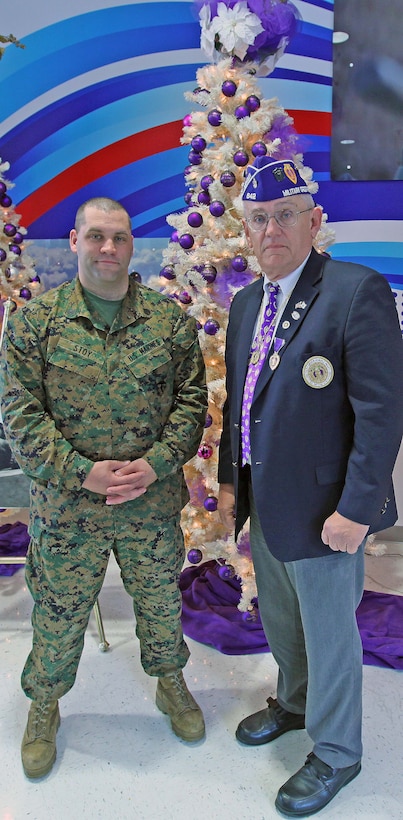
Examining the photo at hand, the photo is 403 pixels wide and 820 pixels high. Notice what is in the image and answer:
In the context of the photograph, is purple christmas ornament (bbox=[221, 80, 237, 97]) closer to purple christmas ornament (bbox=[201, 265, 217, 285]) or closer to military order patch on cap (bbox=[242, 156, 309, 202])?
purple christmas ornament (bbox=[201, 265, 217, 285])

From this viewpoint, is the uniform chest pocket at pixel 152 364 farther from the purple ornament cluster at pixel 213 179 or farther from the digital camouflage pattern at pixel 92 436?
the purple ornament cluster at pixel 213 179

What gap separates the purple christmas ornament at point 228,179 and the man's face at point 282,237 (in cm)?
90

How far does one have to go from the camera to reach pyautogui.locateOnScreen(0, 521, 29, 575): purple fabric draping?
3336 millimetres

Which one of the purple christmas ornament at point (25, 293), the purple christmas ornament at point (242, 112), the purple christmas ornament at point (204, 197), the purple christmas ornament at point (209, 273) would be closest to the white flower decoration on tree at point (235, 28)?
the purple christmas ornament at point (242, 112)

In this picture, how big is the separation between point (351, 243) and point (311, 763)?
2.60 m

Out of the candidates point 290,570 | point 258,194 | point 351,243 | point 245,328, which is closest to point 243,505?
point 290,570

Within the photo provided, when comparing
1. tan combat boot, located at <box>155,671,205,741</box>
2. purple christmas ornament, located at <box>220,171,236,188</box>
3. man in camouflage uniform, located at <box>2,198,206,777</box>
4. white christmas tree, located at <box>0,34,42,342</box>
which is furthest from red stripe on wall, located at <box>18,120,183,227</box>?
tan combat boot, located at <box>155,671,205,741</box>

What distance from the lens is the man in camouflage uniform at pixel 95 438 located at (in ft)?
5.75

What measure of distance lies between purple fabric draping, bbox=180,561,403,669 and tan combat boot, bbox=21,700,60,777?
2.61 feet

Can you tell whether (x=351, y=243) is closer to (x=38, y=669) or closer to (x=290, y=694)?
(x=290, y=694)

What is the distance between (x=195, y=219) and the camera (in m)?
2.55

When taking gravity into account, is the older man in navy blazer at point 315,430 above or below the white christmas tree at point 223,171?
below

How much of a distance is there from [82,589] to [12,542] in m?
1.81

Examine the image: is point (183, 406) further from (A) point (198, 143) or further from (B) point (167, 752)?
(A) point (198, 143)
